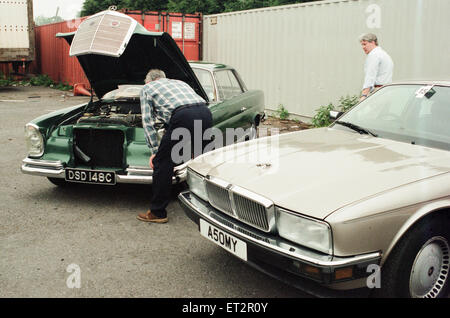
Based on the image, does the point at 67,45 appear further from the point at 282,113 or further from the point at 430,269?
the point at 430,269

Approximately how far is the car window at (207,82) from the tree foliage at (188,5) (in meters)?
10.3

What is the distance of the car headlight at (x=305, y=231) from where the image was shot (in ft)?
7.75

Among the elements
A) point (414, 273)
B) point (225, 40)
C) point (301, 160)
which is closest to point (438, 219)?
point (414, 273)

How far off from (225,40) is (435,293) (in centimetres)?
1075

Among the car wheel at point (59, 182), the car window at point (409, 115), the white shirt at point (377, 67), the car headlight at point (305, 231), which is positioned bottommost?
the car wheel at point (59, 182)

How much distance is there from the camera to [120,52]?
4.52 m

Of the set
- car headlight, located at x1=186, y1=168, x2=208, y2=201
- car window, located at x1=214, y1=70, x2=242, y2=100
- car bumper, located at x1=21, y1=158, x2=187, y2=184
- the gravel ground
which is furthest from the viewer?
car window, located at x1=214, y1=70, x2=242, y2=100

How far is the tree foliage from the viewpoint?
16859 millimetres

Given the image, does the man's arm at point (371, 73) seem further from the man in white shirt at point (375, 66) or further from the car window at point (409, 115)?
the car window at point (409, 115)

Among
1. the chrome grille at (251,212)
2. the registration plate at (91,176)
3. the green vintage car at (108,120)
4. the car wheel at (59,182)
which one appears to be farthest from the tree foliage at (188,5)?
the chrome grille at (251,212)

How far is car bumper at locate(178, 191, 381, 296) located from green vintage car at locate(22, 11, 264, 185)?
75.2 inches

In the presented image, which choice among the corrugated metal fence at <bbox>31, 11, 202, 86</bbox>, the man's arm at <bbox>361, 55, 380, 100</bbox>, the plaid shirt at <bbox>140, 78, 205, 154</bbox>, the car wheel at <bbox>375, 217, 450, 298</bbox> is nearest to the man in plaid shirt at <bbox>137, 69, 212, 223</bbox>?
the plaid shirt at <bbox>140, 78, 205, 154</bbox>

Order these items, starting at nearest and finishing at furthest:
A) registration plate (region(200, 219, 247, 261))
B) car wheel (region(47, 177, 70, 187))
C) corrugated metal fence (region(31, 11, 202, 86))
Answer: registration plate (region(200, 219, 247, 261)), car wheel (region(47, 177, 70, 187)), corrugated metal fence (region(31, 11, 202, 86))

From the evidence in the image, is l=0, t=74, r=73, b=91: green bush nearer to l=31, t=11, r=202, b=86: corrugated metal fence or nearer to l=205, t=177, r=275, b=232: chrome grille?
l=31, t=11, r=202, b=86: corrugated metal fence
